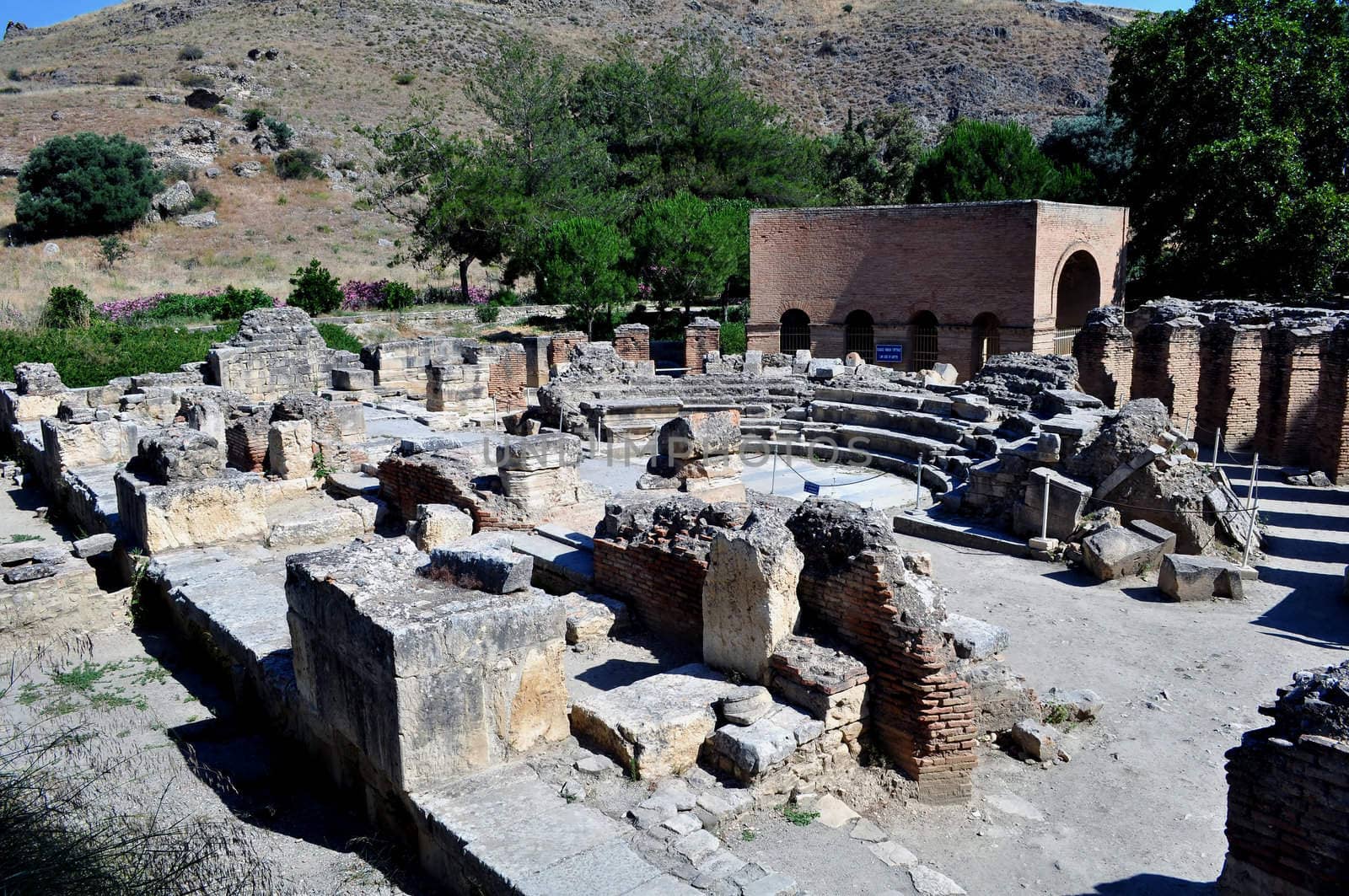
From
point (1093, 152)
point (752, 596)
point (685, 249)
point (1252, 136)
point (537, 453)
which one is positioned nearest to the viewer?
point (752, 596)

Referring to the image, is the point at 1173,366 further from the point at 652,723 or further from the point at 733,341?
the point at 733,341

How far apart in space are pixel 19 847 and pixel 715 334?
21.0m

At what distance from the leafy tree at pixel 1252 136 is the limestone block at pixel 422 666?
22.6 metres

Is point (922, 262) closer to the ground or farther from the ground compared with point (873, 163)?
closer to the ground

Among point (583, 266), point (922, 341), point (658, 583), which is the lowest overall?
point (658, 583)

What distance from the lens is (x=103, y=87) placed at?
185ft

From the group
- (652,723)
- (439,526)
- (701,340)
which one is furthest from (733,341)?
(652,723)

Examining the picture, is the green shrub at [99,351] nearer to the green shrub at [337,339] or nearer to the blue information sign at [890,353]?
the green shrub at [337,339]

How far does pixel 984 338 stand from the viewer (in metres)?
25.7

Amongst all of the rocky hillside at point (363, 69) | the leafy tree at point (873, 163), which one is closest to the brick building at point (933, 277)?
the leafy tree at point (873, 163)

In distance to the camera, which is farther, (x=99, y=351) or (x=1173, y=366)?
(x=99, y=351)

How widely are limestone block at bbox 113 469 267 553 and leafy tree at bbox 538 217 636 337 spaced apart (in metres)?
19.6

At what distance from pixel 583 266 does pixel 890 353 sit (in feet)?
30.3

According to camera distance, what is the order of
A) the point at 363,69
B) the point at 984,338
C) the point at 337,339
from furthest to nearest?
the point at 363,69 < the point at 984,338 < the point at 337,339
